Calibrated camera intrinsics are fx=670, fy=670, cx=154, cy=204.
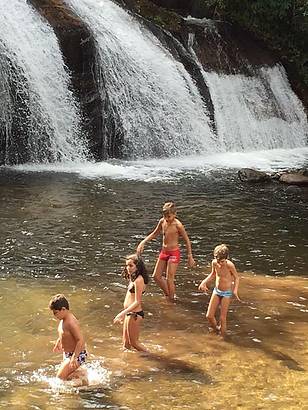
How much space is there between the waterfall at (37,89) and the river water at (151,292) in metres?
A: 1.94

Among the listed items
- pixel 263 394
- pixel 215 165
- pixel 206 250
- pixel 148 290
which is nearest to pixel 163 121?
pixel 215 165

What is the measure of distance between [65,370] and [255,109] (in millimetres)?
20841

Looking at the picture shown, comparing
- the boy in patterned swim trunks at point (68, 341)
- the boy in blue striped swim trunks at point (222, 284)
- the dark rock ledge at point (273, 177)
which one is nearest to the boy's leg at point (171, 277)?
the boy in blue striped swim trunks at point (222, 284)

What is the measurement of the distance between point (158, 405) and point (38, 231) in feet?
22.4

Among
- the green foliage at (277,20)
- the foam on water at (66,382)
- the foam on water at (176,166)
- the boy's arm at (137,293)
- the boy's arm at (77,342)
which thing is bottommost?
the foam on water at (66,382)

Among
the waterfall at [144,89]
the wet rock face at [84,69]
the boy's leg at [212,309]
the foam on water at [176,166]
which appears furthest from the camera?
the waterfall at [144,89]

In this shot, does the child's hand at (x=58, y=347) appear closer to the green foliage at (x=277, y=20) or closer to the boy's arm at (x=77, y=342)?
the boy's arm at (x=77, y=342)

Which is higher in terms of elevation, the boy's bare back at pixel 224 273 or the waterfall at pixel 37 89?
the waterfall at pixel 37 89

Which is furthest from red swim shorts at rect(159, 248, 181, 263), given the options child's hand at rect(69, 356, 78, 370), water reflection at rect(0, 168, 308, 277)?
child's hand at rect(69, 356, 78, 370)

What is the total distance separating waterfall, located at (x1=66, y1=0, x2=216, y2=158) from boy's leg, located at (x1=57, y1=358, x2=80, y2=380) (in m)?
14.7

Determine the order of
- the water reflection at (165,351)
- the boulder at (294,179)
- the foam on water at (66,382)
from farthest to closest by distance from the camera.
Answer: the boulder at (294,179), the foam on water at (66,382), the water reflection at (165,351)

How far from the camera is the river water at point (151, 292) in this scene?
6859 millimetres

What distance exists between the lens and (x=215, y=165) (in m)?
20.8

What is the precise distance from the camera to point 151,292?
32.7 ft
